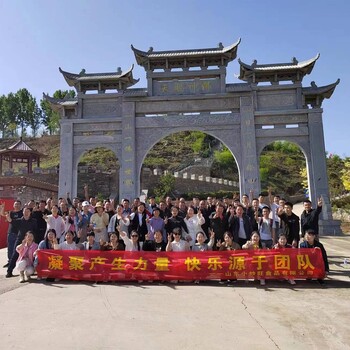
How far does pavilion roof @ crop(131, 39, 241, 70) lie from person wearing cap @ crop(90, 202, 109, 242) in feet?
29.5

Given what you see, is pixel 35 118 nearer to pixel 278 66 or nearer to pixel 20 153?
pixel 20 153

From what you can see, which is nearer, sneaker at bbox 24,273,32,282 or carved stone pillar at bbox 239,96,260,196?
sneaker at bbox 24,273,32,282

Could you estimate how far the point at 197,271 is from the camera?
5.20 meters

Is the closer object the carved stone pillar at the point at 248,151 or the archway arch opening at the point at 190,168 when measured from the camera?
the carved stone pillar at the point at 248,151

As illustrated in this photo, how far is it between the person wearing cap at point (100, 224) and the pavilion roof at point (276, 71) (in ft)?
31.7

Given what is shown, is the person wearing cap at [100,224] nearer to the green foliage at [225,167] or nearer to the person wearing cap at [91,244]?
the person wearing cap at [91,244]

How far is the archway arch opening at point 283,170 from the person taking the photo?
30.4 metres

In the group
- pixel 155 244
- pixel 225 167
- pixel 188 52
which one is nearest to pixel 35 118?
pixel 225 167

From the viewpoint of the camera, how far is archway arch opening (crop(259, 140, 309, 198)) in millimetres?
30438

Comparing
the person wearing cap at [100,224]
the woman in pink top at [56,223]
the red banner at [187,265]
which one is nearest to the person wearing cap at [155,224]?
the red banner at [187,265]

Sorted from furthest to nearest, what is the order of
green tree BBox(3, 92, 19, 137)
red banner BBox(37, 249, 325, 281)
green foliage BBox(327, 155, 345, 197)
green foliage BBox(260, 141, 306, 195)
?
green tree BBox(3, 92, 19, 137) < green foliage BBox(260, 141, 306, 195) < green foliage BBox(327, 155, 345, 197) < red banner BBox(37, 249, 325, 281)

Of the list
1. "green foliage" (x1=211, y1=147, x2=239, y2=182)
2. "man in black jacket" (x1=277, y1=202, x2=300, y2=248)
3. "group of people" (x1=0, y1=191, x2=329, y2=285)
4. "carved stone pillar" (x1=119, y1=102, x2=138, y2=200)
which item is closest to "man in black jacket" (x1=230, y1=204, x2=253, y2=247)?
"group of people" (x1=0, y1=191, x2=329, y2=285)

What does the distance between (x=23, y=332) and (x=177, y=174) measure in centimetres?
2170

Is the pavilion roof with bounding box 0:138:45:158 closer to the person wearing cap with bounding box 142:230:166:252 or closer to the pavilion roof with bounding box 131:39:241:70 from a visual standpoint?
the pavilion roof with bounding box 131:39:241:70
